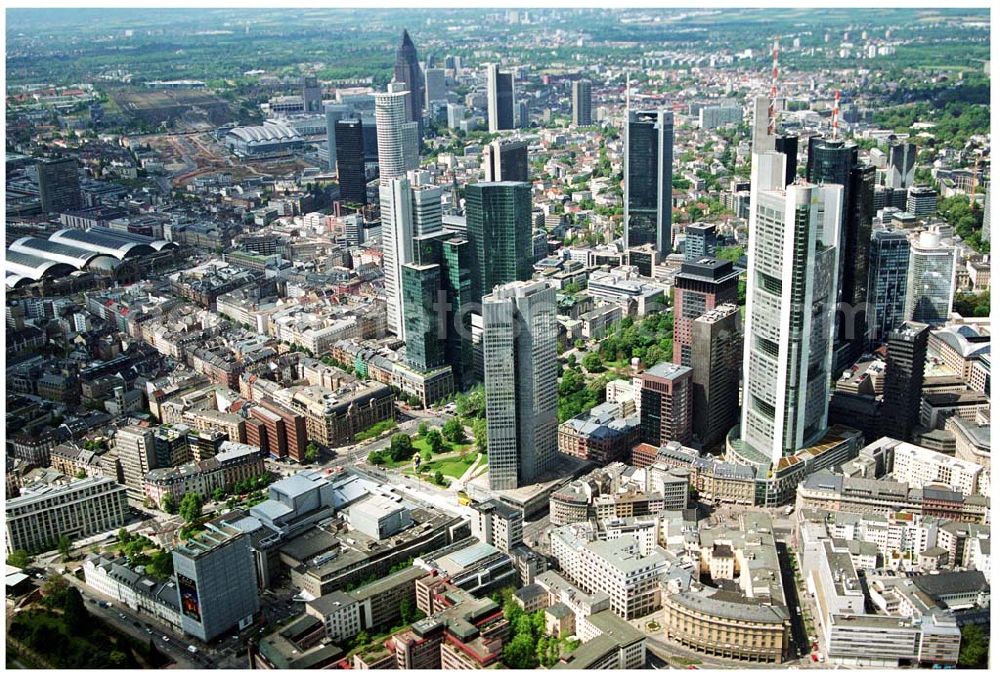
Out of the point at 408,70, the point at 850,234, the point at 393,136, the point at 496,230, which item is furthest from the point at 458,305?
the point at 408,70

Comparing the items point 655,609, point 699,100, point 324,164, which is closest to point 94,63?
point 324,164

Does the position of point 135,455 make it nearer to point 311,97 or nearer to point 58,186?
point 58,186

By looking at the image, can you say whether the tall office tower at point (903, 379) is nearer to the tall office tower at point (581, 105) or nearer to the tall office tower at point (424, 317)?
the tall office tower at point (424, 317)

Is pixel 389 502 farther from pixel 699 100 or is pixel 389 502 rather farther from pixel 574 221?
pixel 699 100

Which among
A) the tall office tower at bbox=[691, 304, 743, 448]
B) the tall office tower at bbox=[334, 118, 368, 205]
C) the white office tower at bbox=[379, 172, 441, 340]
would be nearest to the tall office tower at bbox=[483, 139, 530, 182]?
the tall office tower at bbox=[334, 118, 368, 205]

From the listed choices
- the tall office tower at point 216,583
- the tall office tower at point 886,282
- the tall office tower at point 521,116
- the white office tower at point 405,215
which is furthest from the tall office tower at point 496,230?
the tall office tower at point 521,116

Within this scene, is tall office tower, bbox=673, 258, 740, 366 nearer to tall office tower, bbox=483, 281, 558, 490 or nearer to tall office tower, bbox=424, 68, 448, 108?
tall office tower, bbox=483, 281, 558, 490
